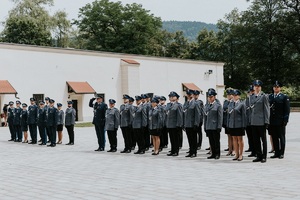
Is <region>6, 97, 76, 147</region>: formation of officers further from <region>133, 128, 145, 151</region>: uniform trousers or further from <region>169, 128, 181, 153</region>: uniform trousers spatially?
<region>169, 128, 181, 153</region>: uniform trousers

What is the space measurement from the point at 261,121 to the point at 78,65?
26412 millimetres

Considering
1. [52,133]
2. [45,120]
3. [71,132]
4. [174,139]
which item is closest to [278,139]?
[174,139]

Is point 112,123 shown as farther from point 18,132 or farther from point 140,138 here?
point 18,132

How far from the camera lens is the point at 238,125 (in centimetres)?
1080

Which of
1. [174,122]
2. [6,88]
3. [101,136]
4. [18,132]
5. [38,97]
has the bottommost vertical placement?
A: [18,132]

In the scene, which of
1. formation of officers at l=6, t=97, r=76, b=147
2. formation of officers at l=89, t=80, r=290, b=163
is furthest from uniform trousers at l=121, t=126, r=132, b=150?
formation of officers at l=6, t=97, r=76, b=147

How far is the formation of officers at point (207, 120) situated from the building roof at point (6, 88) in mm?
16421

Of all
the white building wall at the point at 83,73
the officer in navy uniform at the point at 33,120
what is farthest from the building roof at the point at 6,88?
Result: the officer in navy uniform at the point at 33,120

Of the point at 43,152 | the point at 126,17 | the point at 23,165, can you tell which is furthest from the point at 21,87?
the point at 126,17

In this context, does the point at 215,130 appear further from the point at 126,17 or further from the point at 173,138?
the point at 126,17

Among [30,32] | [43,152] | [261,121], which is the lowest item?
[43,152]

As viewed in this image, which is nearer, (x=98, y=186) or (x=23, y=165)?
(x=98, y=186)

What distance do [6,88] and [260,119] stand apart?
894 inches

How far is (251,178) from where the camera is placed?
8.02 m
